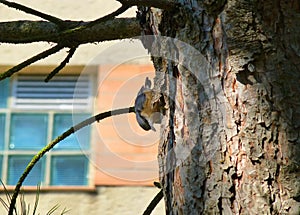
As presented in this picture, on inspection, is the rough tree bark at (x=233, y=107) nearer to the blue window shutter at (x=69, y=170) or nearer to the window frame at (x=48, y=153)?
the window frame at (x=48, y=153)

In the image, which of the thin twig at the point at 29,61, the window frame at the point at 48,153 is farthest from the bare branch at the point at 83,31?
the window frame at the point at 48,153

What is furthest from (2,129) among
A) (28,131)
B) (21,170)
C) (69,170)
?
(69,170)

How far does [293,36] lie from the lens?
0.89 m

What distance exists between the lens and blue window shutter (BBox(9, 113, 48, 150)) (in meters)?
3.66

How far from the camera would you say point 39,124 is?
370cm

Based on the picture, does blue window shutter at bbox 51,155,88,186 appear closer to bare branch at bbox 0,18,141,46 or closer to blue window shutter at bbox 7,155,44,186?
blue window shutter at bbox 7,155,44,186

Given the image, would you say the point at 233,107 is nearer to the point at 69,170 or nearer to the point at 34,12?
the point at 34,12

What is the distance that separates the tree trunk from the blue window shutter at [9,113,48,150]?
2.76 m

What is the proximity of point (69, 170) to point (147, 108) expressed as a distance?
2.63 m

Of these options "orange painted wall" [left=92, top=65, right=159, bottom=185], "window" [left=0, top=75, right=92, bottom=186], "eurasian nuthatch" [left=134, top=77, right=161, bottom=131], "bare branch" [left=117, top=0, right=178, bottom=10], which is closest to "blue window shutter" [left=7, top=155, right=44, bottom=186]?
"window" [left=0, top=75, right=92, bottom=186]

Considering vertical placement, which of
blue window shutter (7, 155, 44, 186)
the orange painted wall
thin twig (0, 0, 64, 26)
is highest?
thin twig (0, 0, 64, 26)

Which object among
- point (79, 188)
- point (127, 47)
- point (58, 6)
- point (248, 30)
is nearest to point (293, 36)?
point (248, 30)

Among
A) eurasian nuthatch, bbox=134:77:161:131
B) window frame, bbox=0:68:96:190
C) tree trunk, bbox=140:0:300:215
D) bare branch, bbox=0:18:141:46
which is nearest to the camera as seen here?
tree trunk, bbox=140:0:300:215

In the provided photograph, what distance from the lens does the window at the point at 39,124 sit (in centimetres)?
360
